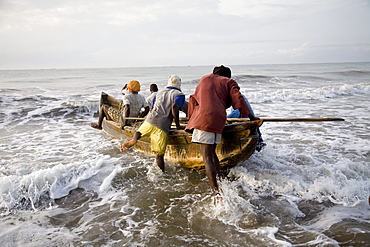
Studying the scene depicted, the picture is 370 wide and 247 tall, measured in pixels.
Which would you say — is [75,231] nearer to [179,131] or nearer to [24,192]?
[24,192]

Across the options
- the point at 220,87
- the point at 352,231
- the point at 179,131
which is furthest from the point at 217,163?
the point at 352,231

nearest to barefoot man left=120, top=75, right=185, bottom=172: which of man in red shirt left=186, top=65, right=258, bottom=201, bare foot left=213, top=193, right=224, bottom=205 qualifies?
man in red shirt left=186, top=65, right=258, bottom=201

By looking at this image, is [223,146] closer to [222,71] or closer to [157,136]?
[157,136]

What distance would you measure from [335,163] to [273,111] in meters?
6.32

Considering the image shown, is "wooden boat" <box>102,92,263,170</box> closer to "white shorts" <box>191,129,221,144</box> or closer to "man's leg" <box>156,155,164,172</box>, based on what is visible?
"man's leg" <box>156,155,164,172</box>

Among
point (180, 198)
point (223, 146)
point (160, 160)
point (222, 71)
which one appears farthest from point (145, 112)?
point (222, 71)

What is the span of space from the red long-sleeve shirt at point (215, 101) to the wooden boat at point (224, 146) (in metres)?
0.48

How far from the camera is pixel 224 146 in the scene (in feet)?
13.4

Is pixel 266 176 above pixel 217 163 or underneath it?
underneath

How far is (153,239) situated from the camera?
289 centimetres

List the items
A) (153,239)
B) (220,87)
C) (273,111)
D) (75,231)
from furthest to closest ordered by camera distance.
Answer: (273,111)
(220,87)
(75,231)
(153,239)

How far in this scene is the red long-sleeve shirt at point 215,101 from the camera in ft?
10.7

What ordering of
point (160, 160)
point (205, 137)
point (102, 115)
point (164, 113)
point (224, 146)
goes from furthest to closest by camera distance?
point (102, 115) < point (160, 160) < point (164, 113) < point (224, 146) < point (205, 137)

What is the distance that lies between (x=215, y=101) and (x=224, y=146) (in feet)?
3.42
